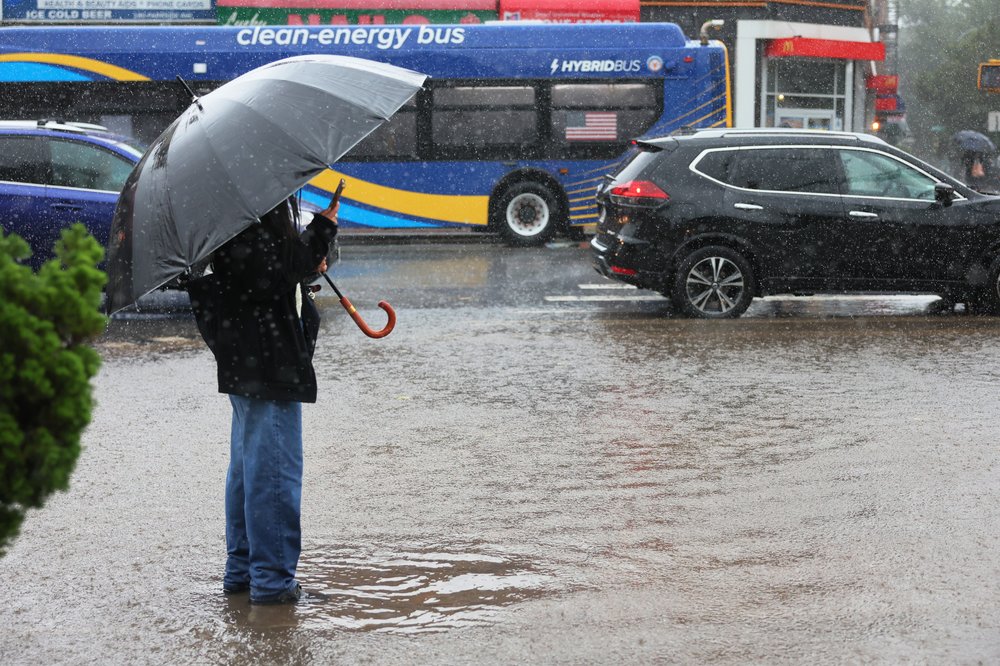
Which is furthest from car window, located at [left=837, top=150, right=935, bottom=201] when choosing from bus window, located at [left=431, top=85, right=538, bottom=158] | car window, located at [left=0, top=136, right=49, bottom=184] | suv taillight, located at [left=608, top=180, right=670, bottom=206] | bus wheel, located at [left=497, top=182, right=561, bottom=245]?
bus window, located at [left=431, top=85, right=538, bottom=158]

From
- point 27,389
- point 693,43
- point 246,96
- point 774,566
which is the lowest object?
point 774,566

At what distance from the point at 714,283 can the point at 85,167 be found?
6.19 metres

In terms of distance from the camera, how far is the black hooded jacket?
457 centimetres

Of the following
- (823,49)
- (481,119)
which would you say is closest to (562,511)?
(481,119)

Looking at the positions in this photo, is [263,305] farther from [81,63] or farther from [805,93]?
[805,93]

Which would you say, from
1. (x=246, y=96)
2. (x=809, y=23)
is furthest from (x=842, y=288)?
(x=809, y=23)

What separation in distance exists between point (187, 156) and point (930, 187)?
29.5 ft

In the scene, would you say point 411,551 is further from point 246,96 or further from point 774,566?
point 246,96

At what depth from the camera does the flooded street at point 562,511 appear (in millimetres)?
4516

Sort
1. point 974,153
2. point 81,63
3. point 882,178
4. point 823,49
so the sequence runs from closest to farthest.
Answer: point 882,178, point 81,63, point 974,153, point 823,49

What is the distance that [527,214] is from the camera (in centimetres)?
2061

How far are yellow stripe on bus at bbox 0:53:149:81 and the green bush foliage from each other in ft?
58.2

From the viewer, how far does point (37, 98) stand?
19.9 meters

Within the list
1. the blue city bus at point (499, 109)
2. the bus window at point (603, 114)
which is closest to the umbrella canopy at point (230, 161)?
the blue city bus at point (499, 109)
